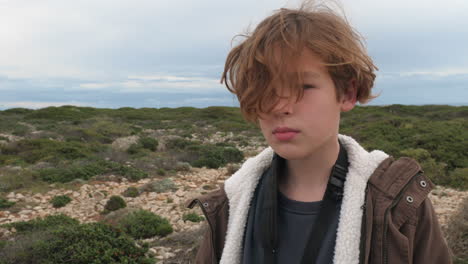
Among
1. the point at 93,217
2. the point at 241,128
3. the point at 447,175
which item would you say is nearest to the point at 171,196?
the point at 93,217

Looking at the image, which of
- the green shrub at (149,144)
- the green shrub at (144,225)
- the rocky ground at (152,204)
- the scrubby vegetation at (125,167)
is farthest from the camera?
the green shrub at (149,144)

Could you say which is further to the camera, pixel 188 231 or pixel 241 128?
pixel 241 128

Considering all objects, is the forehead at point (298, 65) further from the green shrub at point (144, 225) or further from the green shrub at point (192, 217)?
the green shrub at point (192, 217)

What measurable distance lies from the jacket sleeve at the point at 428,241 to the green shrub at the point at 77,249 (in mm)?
3681

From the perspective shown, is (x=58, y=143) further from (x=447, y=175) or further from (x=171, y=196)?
(x=447, y=175)

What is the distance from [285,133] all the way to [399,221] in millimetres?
509

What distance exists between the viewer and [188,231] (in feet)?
18.0

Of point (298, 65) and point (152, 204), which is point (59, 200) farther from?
point (298, 65)

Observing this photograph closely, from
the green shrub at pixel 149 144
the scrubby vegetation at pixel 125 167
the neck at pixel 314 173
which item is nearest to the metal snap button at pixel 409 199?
the neck at pixel 314 173

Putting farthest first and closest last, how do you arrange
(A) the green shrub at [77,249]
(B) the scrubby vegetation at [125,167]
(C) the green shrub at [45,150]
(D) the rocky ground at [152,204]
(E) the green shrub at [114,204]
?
1. (C) the green shrub at [45,150]
2. (E) the green shrub at [114,204]
3. (D) the rocky ground at [152,204]
4. (B) the scrubby vegetation at [125,167]
5. (A) the green shrub at [77,249]

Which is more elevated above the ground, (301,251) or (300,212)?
(300,212)

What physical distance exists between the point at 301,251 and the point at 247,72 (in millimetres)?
731

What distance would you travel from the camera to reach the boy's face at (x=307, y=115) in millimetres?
1299

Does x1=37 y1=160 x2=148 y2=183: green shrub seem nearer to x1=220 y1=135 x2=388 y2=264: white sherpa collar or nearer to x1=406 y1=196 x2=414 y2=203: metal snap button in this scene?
x1=220 y1=135 x2=388 y2=264: white sherpa collar
